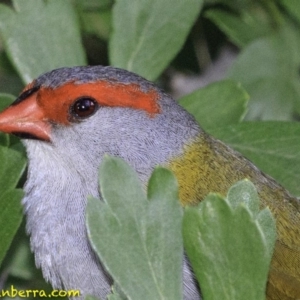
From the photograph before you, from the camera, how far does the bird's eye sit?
3.23m

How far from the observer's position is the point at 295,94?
425 cm

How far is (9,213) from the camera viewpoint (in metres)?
3.15

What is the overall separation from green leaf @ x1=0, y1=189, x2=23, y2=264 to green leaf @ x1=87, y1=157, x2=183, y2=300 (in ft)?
2.40

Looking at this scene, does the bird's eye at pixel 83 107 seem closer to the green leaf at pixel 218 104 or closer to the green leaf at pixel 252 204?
the green leaf at pixel 218 104

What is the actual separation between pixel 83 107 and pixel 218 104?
0.74 metres

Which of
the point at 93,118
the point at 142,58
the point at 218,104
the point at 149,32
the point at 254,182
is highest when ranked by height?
the point at 149,32

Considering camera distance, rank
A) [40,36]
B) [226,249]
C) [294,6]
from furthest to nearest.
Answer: [294,6] → [40,36] → [226,249]

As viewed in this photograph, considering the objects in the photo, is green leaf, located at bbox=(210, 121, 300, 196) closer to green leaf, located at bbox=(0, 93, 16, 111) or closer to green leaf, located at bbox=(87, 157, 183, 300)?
green leaf, located at bbox=(0, 93, 16, 111)

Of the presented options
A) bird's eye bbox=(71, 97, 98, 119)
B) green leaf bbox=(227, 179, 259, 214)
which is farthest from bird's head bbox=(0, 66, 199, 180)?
green leaf bbox=(227, 179, 259, 214)

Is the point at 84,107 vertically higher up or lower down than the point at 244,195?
higher up

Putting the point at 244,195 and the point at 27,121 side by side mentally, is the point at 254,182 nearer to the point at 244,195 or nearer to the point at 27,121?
the point at 244,195

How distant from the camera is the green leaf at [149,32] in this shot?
3.69 meters

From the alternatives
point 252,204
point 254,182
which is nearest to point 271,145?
point 254,182

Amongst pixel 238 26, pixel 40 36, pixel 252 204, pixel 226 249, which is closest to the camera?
pixel 226 249
